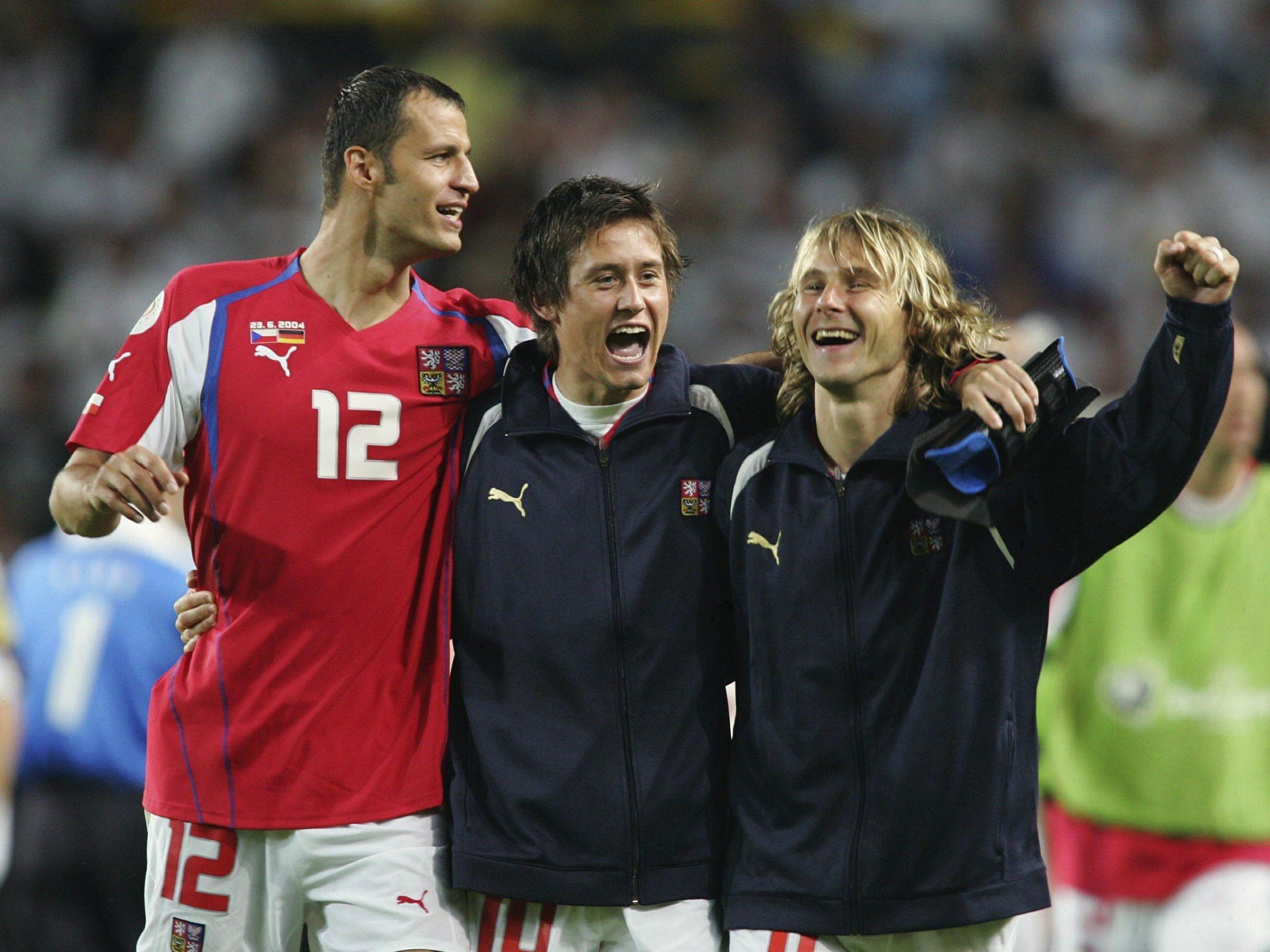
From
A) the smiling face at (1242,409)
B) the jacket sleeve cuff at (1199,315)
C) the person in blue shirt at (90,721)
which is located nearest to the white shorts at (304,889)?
the jacket sleeve cuff at (1199,315)

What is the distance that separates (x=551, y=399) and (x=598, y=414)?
112 mm

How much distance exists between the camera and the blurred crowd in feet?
32.0

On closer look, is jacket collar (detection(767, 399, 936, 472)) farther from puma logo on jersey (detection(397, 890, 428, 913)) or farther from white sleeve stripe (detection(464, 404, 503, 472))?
puma logo on jersey (detection(397, 890, 428, 913))

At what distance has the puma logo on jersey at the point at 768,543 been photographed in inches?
137

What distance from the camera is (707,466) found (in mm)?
3686

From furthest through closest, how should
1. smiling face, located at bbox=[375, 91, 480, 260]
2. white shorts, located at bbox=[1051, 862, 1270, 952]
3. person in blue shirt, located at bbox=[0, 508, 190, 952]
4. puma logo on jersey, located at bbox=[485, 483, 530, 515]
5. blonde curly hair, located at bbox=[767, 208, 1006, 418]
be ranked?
1. person in blue shirt, located at bbox=[0, 508, 190, 952]
2. white shorts, located at bbox=[1051, 862, 1270, 952]
3. smiling face, located at bbox=[375, 91, 480, 260]
4. puma logo on jersey, located at bbox=[485, 483, 530, 515]
5. blonde curly hair, located at bbox=[767, 208, 1006, 418]

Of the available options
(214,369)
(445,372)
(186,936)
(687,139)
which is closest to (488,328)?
A: (445,372)

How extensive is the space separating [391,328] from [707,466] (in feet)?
2.66

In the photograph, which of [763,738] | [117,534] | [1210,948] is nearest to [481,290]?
[117,534]

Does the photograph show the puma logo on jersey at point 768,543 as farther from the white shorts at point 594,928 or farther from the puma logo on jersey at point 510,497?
the white shorts at point 594,928

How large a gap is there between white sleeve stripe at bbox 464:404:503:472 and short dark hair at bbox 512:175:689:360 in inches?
7.8

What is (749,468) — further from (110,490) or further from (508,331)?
(110,490)

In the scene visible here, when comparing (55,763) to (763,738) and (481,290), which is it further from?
(481,290)

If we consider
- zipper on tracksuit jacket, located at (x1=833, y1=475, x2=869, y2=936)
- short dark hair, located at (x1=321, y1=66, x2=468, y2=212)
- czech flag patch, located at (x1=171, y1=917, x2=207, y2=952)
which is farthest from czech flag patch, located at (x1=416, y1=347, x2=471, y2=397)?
czech flag patch, located at (x1=171, y1=917, x2=207, y2=952)
